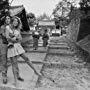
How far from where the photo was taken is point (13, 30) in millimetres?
2355

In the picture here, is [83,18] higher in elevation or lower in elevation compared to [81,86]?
higher

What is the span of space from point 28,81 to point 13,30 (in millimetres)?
1407

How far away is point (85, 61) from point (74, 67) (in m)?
0.76

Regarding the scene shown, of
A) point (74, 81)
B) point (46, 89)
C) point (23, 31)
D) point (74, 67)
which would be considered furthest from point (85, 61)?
point (23, 31)

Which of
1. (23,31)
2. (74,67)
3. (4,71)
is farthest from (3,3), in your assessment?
(74,67)

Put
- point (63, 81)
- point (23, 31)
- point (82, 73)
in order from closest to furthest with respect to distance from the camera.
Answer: point (63, 81) → point (82, 73) → point (23, 31)

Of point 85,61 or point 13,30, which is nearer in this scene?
point 13,30

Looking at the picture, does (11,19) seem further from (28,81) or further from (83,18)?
(83,18)

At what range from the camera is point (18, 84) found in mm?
2561

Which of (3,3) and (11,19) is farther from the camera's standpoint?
(3,3)

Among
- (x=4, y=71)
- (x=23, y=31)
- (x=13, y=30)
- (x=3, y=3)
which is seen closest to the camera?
(x=13, y=30)

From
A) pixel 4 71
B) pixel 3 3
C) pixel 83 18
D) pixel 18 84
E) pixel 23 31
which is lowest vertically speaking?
pixel 18 84

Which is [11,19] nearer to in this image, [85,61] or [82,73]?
[82,73]

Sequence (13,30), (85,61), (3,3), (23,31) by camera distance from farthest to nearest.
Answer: (23,31), (3,3), (85,61), (13,30)
